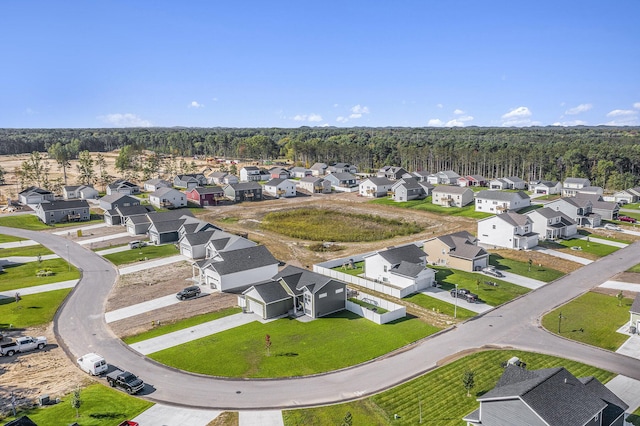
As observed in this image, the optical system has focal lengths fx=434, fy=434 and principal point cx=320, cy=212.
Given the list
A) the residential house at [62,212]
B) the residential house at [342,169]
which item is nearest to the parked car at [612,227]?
the residential house at [342,169]

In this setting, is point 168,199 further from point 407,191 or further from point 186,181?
point 407,191

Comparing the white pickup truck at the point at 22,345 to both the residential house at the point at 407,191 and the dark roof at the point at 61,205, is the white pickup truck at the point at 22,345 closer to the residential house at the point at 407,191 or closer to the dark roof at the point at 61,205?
the dark roof at the point at 61,205

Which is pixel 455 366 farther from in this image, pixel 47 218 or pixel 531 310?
pixel 47 218

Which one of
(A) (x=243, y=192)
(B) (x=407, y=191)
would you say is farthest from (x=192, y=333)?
(B) (x=407, y=191)

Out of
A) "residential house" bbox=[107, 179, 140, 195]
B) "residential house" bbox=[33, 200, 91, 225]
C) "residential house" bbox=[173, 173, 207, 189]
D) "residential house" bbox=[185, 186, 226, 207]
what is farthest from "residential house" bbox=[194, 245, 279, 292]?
"residential house" bbox=[173, 173, 207, 189]

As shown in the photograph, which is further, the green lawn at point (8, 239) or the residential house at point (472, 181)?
the residential house at point (472, 181)

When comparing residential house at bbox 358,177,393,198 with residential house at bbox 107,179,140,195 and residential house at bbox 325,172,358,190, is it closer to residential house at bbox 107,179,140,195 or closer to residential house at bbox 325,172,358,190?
residential house at bbox 325,172,358,190

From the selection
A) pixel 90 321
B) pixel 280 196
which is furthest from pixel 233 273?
pixel 280 196
